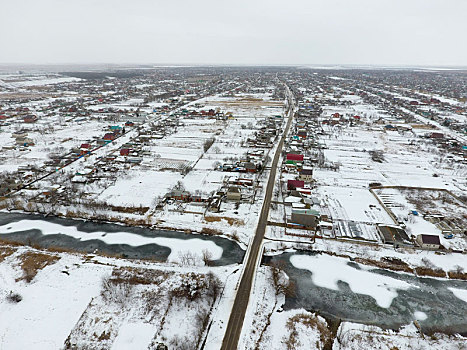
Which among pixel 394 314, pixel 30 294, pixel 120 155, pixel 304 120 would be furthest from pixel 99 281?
pixel 304 120

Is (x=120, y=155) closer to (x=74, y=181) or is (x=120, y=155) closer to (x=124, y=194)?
(x=74, y=181)

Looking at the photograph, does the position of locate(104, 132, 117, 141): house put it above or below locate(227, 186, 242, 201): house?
above

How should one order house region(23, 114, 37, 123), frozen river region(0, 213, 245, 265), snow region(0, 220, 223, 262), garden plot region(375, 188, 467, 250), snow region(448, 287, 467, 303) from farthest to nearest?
house region(23, 114, 37, 123) < garden plot region(375, 188, 467, 250) < snow region(0, 220, 223, 262) < frozen river region(0, 213, 245, 265) < snow region(448, 287, 467, 303)

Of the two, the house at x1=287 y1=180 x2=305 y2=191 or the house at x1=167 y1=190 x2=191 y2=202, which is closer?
the house at x1=167 y1=190 x2=191 y2=202

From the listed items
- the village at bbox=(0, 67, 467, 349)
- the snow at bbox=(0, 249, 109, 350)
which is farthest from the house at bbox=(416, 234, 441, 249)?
the snow at bbox=(0, 249, 109, 350)

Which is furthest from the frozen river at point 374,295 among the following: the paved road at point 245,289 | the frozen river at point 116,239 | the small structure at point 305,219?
the frozen river at point 116,239

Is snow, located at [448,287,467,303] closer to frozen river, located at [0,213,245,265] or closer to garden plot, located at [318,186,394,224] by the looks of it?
garden plot, located at [318,186,394,224]

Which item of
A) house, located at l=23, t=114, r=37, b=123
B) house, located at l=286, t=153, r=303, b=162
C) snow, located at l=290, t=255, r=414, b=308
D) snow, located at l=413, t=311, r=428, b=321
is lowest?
snow, located at l=413, t=311, r=428, b=321
